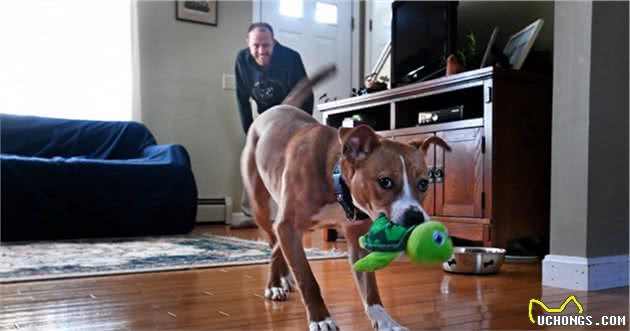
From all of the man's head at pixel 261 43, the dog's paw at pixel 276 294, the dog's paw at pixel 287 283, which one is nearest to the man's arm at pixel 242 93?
the man's head at pixel 261 43

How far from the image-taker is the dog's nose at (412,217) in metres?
1.22

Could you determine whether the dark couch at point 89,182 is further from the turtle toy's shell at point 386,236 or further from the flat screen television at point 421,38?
the turtle toy's shell at point 386,236

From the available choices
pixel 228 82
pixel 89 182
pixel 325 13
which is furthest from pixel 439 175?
pixel 325 13

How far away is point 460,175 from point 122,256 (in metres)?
1.69

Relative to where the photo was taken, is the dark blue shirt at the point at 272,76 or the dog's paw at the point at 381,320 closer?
the dog's paw at the point at 381,320

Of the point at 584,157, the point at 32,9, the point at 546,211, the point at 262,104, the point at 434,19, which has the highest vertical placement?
the point at 32,9

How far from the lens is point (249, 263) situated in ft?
8.61

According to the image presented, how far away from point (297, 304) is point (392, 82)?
7.39 feet

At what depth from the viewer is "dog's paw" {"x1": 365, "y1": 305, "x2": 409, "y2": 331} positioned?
56.2 inches

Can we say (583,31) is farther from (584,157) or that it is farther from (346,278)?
(346,278)

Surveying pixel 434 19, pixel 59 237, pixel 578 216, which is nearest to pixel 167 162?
pixel 59 237

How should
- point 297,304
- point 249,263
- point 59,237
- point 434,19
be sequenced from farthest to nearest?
1. point 59,237
2. point 434,19
3. point 249,263
4. point 297,304

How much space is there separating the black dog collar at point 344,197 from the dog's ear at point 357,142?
0.07 meters

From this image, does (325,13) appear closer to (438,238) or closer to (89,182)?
(89,182)
